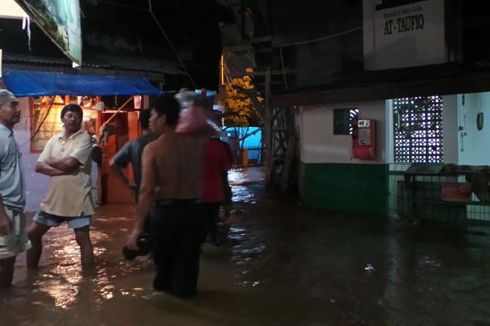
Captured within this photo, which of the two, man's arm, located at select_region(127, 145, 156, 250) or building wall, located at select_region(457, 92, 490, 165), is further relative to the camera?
building wall, located at select_region(457, 92, 490, 165)

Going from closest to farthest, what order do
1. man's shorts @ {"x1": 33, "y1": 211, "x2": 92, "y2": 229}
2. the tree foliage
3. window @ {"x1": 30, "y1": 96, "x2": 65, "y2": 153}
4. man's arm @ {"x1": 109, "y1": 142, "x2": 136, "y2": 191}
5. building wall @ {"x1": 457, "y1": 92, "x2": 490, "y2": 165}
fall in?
man's arm @ {"x1": 109, "y1": 142, "x2": 136, "y2": 191}
man's shorts @ {"x1": 33, "y1": 211, "x2": 92, "y2": 229}
building wall @ {"x1": 457, "y1": 92, "x2": 490, "y2": 165}
window @ {"x1": 30, "y1": 96, "x2": 65, "y2": 153}
the tree foliage

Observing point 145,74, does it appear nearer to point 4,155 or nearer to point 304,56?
point 304,56

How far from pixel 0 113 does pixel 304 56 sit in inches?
337

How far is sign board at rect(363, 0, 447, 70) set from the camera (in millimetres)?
10008

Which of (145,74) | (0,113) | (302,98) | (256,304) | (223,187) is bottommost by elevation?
(256,304)

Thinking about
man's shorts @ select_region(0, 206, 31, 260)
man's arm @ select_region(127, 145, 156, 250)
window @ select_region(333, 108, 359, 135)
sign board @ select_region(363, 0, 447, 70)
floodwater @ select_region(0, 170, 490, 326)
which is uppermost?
sign board @ select_region(363, 0, 447, 70)

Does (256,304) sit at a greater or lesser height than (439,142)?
lesser

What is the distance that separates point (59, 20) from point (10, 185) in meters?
2.11

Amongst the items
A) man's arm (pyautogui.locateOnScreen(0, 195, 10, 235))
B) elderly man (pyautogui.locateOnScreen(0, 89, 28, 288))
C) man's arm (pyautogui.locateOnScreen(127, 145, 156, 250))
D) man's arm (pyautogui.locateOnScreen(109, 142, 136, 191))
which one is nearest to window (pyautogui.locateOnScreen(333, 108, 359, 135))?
man's arm (pyautogui.locateOnScreen(109, 142, 136, 191))

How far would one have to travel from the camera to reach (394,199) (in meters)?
10.1

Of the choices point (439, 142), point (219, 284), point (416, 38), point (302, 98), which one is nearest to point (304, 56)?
point (302, 98)

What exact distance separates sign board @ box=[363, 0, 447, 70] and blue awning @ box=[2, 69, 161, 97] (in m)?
4.60

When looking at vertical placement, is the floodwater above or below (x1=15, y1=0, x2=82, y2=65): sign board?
below

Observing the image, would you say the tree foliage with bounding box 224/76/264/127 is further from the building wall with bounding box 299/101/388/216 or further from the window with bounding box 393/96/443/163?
the window with bounding box 393/96/443/163
